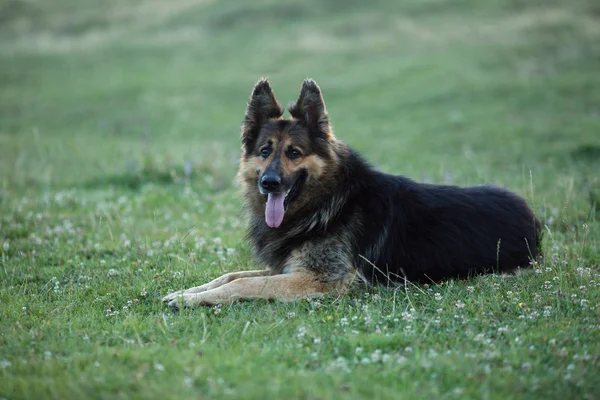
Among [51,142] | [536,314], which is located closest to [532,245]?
[536,314]

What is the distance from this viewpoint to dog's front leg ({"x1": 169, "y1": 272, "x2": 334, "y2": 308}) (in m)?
6.77

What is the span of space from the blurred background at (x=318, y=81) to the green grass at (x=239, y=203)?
5.8 inches

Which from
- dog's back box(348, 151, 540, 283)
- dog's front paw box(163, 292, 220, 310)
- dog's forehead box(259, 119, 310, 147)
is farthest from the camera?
dog's forehead box(259, 119, 310, 147)

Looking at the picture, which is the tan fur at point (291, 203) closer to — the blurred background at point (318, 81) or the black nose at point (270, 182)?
the black nose at point (270, 182)

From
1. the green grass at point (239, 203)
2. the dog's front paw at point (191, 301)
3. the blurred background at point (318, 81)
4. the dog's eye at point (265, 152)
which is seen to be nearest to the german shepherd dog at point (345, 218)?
the dog's eye at point (265, 152)

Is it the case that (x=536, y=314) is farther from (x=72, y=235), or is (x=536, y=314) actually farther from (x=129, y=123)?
(x=129, y=123)

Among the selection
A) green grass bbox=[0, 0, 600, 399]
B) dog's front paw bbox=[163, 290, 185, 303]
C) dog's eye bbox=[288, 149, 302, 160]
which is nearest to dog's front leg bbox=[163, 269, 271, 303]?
dog's front paw bbox=[163, 290, 185, 303]

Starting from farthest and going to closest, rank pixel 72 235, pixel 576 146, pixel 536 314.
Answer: pixel 576 146
pixel 72 235
pixel 536 314

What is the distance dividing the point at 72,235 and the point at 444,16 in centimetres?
3671

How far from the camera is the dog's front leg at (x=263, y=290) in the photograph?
6.77m

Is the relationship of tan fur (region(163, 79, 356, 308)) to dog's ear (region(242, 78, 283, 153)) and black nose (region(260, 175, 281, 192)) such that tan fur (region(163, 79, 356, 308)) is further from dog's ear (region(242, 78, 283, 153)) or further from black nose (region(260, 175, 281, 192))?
black nose (region(260, 175, 281, 192))

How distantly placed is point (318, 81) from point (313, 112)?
2381 cm

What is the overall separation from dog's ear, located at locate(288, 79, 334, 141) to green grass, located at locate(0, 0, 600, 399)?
7.14ft

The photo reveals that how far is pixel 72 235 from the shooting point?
10023 mm
